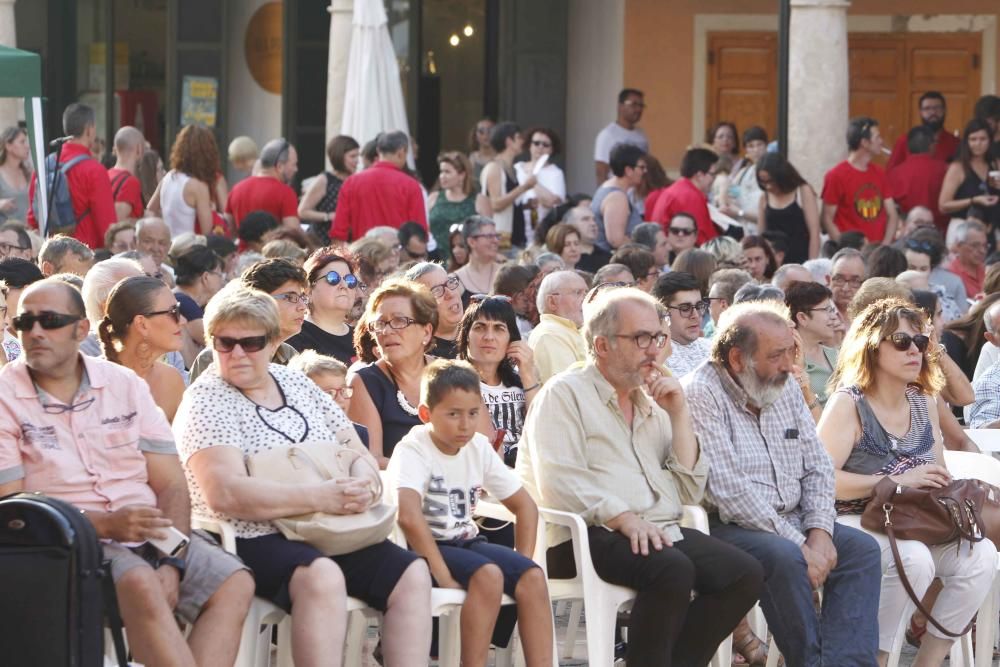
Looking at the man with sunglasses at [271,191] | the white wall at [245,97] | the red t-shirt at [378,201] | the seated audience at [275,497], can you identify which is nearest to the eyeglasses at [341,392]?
the seated audience at [275,497]

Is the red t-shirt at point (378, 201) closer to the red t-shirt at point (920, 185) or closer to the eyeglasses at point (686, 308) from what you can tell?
the red t-shirt at point (920, 185)

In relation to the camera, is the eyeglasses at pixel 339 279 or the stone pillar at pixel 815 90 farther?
the stone pillar at pixel 815 90

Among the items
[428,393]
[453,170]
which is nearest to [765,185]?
[453,170]

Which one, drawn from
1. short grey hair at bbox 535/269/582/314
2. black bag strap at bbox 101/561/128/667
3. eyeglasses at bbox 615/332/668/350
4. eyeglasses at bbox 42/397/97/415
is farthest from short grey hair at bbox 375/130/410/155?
black bag strap at bbox 101/561/128/667

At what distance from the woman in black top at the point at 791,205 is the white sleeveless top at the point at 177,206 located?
3612mm

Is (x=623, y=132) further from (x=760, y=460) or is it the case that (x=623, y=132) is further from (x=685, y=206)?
(x=760, y=460)

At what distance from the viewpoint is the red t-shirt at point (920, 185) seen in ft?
45.3

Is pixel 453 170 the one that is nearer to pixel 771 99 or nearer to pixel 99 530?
pixel 771 99

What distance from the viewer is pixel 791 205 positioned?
1238 centimetres

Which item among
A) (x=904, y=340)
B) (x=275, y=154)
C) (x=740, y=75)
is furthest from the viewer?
(x=740, y=75)

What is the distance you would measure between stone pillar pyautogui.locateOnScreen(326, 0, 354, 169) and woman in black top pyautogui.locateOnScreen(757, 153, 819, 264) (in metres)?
3.84

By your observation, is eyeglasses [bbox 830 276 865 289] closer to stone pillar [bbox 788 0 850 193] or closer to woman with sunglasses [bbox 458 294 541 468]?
woman with sunglasses [bbox 458 294 541 468]

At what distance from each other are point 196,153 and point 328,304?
180 inches

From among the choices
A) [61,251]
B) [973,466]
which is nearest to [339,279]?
[61,251]
